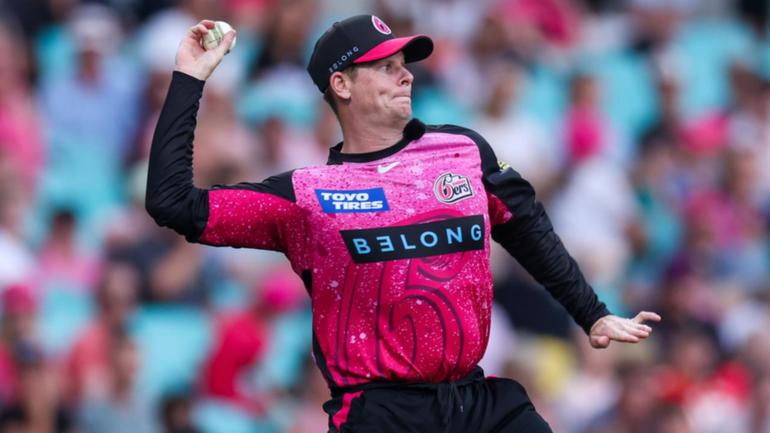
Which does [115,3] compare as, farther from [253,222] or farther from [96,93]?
[253,222]

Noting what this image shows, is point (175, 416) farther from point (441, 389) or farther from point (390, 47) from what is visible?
point (390, 47)

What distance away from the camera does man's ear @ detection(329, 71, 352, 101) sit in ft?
19.0

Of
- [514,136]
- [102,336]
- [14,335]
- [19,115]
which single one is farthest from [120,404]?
[514,136]

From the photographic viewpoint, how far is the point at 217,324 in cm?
973

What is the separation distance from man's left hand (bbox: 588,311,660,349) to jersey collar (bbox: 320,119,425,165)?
0.94 meters

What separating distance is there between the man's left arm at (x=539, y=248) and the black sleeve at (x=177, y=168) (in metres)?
1.00

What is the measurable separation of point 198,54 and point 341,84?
21.0 inches

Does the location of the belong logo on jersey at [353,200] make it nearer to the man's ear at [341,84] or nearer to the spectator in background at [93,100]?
the man's ear at [341,84]

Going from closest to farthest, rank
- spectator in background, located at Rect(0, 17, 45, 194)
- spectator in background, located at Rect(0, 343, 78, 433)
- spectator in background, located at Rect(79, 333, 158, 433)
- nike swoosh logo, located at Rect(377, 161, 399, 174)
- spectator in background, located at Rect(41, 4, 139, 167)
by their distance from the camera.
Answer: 1. nike swoosh logo, located at Rect(377, 161, 399, 174)
2. spectator in background, located at Rect(0, 343, 78, 433)
3. spectator in background, located at Rect(79, 333, 158, 433)
4. spectator in background, located at Rect(0, 17, 45, 194)
5. spectator in background, located at Rect(41, 4, 139, 167)

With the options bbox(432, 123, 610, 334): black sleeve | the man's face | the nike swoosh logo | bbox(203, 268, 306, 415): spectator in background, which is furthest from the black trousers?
bbox(203, 268, 306, 415): spectator in background

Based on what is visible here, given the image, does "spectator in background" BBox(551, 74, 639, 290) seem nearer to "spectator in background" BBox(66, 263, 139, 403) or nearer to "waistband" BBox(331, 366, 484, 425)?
"spectator in background" BBox(66, 263, 139, 403)

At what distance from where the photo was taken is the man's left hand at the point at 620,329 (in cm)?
573

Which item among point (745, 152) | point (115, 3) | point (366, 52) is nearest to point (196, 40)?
point (366, 52)

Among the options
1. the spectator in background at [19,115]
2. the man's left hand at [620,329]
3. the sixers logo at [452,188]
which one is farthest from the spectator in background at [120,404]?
the sixers logo at [452,188]
